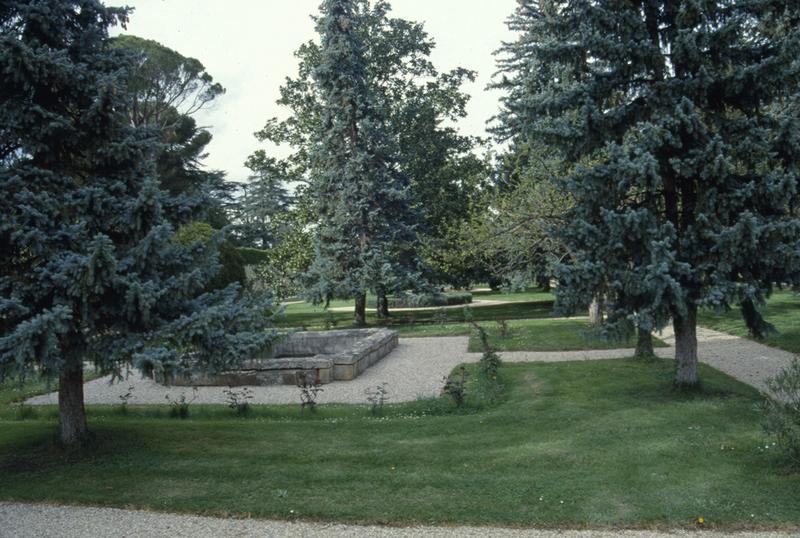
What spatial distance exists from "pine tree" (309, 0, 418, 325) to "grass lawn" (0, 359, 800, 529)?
43.7 ft

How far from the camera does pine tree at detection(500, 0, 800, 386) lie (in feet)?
27.1

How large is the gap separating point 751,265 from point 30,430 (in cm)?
1023

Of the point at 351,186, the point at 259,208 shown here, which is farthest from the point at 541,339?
the point at 259,208

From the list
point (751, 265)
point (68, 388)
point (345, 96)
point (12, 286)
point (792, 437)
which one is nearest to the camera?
point (792, 437)

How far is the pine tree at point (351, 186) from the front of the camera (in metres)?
23.1

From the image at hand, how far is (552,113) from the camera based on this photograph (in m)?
9.65

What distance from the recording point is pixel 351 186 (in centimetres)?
2325

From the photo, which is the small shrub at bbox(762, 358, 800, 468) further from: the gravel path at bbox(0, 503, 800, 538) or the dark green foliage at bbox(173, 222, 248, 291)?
the dark green foliage at bbox(173, 222, 248, 291)

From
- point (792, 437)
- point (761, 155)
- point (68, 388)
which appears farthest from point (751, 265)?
point (68, 388)

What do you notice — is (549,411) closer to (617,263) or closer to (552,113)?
(617,263)

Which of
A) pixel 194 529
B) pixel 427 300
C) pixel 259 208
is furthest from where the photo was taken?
pixel 259 208

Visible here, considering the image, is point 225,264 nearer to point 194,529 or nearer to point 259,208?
point 194,529

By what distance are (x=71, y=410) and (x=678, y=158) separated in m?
8.65

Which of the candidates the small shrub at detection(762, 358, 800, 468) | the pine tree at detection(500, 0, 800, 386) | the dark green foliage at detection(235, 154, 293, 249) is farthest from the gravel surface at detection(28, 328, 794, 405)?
the dark green foliage at detection(235, 154, 293, 249)
